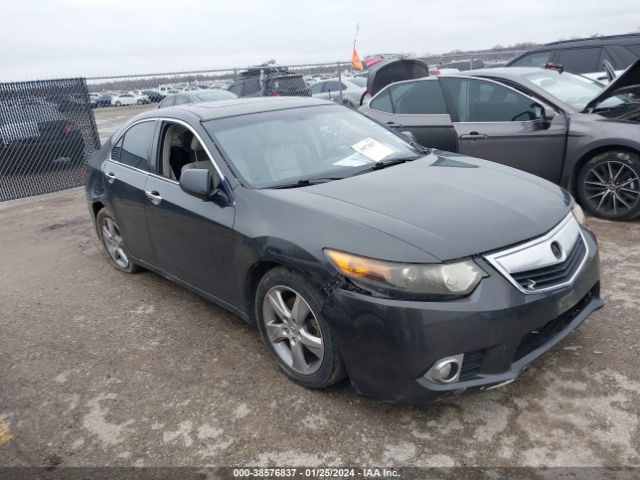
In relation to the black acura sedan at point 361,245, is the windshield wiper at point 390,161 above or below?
above

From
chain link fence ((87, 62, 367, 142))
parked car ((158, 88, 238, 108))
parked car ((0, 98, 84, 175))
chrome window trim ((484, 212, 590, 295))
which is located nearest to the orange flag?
chain link fence ((87, 62, 367, 142))

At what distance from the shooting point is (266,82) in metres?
13.0

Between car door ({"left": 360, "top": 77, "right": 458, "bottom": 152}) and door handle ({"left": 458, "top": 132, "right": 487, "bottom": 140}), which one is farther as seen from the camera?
car door ({"left": 360, "top": 77, "right": 458, "bottom": 152})

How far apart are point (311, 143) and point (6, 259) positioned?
14.0 feet

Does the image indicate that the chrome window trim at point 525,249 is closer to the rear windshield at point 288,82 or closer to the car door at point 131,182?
the car door at point 131,182

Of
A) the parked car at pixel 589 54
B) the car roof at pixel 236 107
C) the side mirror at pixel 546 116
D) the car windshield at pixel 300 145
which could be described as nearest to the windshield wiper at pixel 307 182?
the car windshield at pixel 300 145

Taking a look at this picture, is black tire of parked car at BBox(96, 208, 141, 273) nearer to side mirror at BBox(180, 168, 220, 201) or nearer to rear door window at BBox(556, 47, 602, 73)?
side mirror at BBox(180, 168, 220, 201)

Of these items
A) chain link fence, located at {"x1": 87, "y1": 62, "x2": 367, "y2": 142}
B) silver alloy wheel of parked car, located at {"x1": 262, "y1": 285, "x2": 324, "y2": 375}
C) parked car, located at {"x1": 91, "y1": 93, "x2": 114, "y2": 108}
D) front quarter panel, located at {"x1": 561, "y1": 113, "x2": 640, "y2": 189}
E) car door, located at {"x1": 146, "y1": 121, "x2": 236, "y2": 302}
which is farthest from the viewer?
parked car, located at {"x1": 91, "y1": 93, "x2": 114, "y2": 108}

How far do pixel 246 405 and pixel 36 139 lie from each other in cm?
807

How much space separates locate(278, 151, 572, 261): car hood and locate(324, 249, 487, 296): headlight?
0.06 m

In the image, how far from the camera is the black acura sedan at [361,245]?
7.84ft

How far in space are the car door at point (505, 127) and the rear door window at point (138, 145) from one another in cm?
347

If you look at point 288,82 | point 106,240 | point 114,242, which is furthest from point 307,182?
point 288,82

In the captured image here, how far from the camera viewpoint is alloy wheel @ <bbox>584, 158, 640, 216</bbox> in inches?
199
